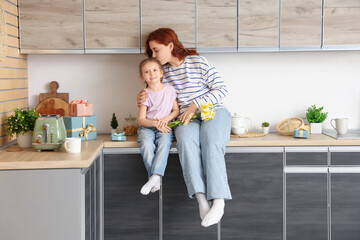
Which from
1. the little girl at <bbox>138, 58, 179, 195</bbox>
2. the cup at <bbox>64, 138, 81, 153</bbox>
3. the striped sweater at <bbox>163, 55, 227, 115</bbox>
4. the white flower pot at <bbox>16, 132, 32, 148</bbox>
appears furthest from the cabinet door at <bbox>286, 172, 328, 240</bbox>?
the white flower pot at <bbox>16, 132, 32, 148</bbox>

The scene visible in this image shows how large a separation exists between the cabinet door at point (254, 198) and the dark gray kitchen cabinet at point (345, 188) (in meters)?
0.35

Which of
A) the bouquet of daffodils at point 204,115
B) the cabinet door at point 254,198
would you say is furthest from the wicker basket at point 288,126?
the bouquet of daffodils at point 204,115

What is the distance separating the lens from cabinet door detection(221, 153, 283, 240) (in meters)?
2.83

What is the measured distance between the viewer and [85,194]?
2.26 metres

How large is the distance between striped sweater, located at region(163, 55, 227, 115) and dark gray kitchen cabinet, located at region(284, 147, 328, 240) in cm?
64

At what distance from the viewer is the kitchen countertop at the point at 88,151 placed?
2186 millimetres

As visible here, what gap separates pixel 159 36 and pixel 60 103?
0.94 m

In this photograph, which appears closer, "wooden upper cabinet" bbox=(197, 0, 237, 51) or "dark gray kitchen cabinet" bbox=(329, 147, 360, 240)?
"dark gray kitchen cabinet" bbox=(329, 147, 360, 240)

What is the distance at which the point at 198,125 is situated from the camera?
278cm

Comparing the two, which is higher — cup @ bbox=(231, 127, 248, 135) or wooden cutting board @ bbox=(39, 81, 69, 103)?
wooden cutting board @ bbox=(39, 81, 69, 103)

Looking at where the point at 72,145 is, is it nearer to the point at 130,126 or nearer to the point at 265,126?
the point at 130,126

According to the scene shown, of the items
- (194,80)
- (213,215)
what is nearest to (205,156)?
(213,215)

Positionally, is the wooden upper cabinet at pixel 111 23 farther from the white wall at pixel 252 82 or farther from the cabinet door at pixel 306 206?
the cabinet door at pixel 306 206

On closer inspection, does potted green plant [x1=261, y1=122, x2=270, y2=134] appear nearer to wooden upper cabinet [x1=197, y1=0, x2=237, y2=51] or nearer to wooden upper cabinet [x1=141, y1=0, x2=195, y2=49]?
wooden upper cabinet [x1=197, y1=0, x2=237, y2=51]
